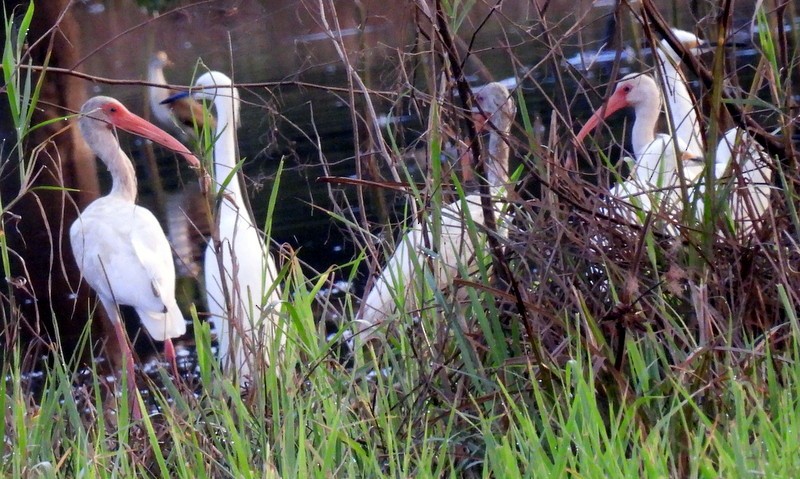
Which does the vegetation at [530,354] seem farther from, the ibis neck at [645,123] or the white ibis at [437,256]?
the ibis neck at [645,123]

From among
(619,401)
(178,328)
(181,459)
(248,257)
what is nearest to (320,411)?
(181,459)

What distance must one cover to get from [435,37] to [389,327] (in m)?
0.63

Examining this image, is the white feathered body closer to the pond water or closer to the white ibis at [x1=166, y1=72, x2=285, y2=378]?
the pond water

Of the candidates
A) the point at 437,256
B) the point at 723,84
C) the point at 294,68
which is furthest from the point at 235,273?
the point at 294,68

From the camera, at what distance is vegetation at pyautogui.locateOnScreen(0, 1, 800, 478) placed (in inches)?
74.3

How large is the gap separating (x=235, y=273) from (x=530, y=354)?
0.61m

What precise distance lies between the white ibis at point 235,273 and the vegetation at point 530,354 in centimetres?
8

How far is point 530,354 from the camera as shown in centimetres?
221

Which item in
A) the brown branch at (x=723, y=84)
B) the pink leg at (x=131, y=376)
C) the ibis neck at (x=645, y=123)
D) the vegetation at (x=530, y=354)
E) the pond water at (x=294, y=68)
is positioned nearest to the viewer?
the vegetation at (x=530, y=354)

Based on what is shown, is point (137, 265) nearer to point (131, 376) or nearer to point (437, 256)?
point (131, 376)

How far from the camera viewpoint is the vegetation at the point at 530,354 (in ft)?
6.19

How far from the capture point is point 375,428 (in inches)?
82.5

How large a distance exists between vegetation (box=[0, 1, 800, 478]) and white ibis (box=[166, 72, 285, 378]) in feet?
0.25

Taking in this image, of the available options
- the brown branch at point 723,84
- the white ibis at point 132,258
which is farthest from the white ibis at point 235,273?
the brown branch at point 723,84
